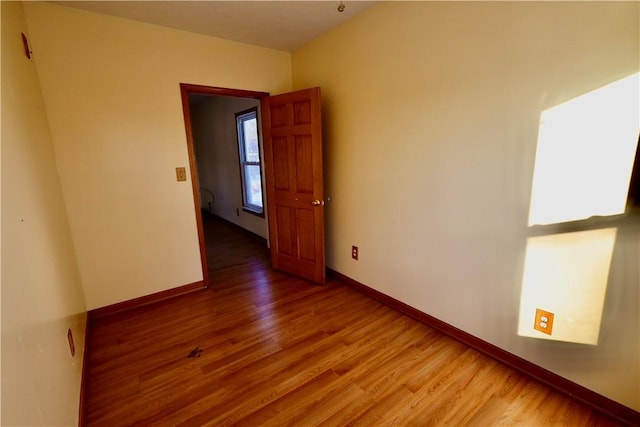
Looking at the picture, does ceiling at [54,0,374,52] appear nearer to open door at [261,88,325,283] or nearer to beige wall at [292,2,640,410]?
beige wall at [292,2,640,410]

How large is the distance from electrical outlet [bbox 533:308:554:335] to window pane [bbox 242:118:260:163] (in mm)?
3773

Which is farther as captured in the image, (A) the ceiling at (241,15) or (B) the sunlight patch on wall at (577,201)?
(A) the ceiling at (241,15)

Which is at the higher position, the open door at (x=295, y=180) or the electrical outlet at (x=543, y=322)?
the open door at (x=295, y=180)

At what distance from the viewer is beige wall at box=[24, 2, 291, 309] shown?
7.10 ft

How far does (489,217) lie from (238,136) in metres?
3.85

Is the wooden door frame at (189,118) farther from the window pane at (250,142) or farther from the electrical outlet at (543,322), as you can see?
the electrical outlet at (543,322)

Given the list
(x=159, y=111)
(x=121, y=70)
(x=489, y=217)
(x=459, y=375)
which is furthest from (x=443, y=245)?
(x=121, y=70)

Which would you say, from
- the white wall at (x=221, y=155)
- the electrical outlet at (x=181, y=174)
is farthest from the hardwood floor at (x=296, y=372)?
the white wall at (x=221, y=155)

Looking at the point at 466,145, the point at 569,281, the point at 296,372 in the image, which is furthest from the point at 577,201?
the point at 296,372

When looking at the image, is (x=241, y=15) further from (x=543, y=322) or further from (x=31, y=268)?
(x=543, y=322)

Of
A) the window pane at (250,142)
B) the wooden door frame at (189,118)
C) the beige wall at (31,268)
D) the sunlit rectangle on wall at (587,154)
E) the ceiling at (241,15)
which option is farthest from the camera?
the window pane at (250,142)

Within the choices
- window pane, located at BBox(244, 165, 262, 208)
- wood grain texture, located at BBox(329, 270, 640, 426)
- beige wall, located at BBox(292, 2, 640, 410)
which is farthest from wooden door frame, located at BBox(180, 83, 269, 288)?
wood grain texture, located at BBox(329, 270, 640, 426)

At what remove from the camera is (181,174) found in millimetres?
2701

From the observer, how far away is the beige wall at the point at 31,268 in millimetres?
889
